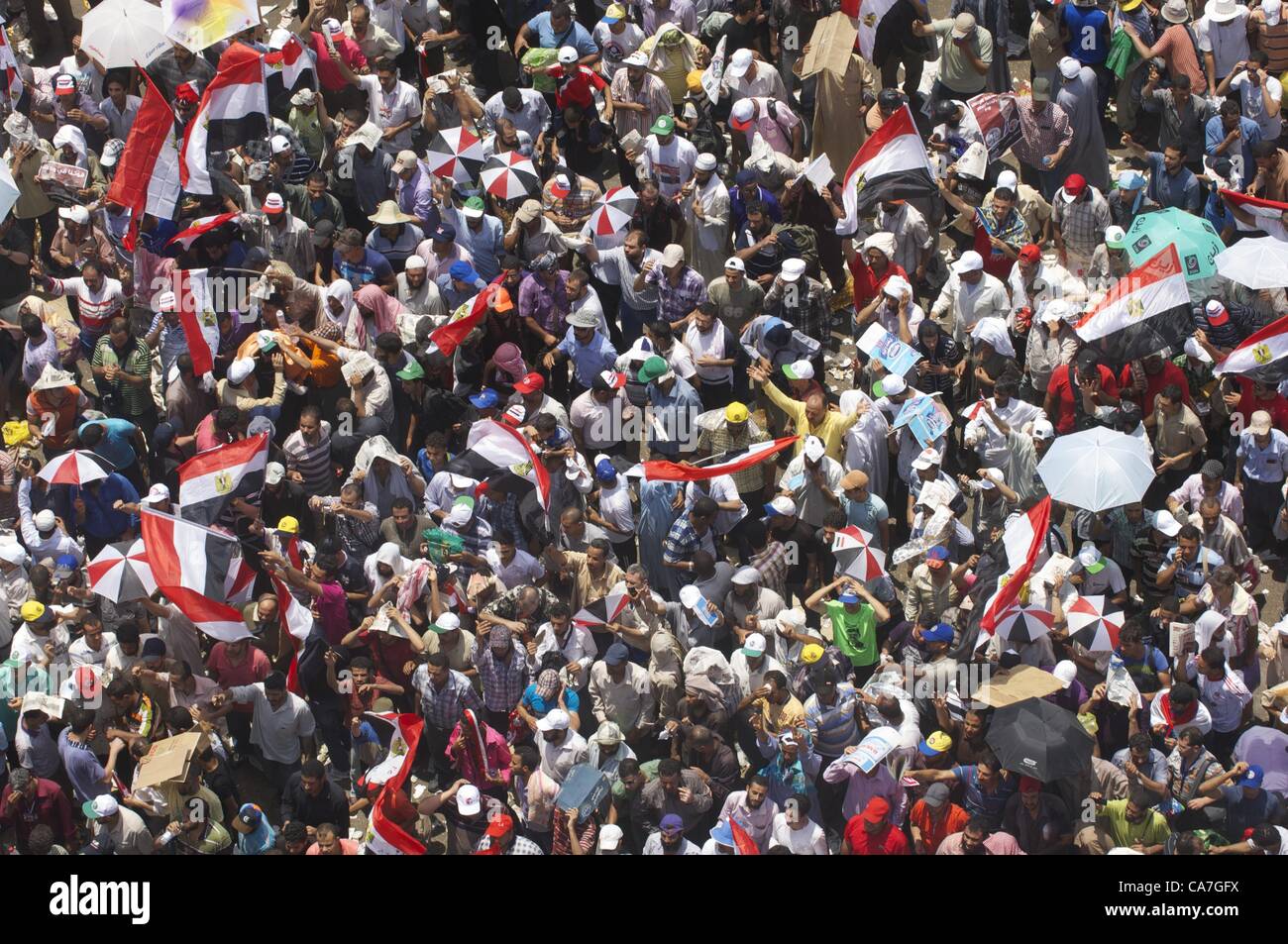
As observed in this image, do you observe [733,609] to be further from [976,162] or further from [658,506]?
[976,162]

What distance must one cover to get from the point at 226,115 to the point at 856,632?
7468 mm

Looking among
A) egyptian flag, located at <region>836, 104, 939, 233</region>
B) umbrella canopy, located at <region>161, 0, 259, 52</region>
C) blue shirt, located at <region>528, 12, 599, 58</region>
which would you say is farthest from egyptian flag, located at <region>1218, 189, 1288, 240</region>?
umbrella canopy, located at <region>161, 0, 259, 52</region>

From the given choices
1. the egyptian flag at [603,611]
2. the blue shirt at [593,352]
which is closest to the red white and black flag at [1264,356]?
the blue shirt at [593,352]

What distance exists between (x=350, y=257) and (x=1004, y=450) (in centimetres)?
559

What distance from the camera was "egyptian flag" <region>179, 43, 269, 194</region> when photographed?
19688 mm

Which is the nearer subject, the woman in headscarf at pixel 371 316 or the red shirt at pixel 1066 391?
the red shirt at pixel 1066 391

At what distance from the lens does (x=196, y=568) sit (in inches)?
645

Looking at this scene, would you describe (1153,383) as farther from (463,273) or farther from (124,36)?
(124,36)

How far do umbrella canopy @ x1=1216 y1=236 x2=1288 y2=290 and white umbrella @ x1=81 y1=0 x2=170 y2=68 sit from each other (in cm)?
944

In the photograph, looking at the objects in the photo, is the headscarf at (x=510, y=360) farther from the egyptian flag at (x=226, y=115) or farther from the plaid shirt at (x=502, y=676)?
the egyptian flag at (x=226, y=115)

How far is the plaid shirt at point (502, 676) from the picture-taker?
53.3 ft

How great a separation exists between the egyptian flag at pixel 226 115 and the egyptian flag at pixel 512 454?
4006mm

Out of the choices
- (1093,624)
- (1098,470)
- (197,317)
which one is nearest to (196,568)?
(197,317)

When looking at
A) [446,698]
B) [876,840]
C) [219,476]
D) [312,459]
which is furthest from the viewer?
[312,459]
